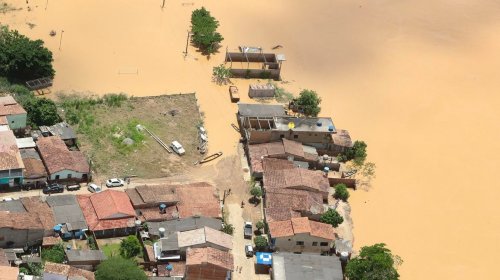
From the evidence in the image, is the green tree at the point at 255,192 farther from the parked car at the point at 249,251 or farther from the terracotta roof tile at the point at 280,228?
the parked car at the point at 249,251

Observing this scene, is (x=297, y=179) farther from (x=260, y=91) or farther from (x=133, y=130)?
(x=133, y=130)

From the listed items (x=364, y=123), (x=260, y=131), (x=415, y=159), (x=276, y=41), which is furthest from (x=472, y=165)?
(x=276, y=41)

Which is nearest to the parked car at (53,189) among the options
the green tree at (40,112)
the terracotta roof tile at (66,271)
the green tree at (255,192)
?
the green tree at (40,112)

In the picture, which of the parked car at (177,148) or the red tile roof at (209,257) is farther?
the parked car at (177,148)

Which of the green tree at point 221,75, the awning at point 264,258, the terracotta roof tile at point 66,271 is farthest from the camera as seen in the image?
the green tree at point 221,75

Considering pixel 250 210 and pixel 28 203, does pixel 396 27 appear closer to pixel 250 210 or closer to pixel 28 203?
pixel 250 210

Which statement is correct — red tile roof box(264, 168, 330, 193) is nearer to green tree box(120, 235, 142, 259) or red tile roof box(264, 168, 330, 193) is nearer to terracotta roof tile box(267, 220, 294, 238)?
terracotta roof tile box(267, 220, 294, 238)

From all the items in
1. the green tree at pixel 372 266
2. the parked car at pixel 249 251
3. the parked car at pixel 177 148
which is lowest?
the green tree at pixel 372 266
